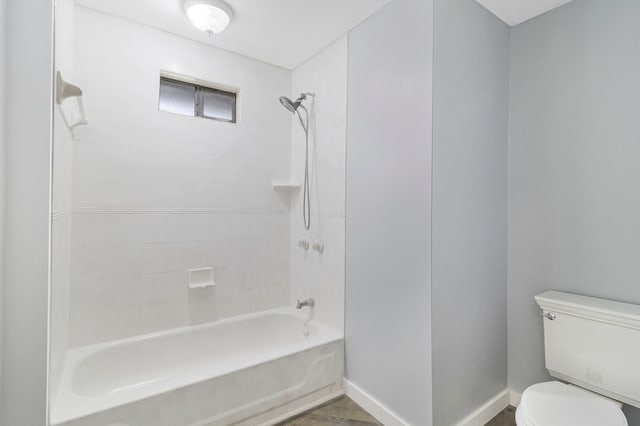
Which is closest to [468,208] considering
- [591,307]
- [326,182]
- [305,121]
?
[591,307]

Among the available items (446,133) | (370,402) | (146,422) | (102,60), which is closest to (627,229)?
(446,133)

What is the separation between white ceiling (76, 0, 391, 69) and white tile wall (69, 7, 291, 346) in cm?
10

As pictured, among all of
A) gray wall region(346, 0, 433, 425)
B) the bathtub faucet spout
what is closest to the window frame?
gray wall region(346, 0, 433, 425)

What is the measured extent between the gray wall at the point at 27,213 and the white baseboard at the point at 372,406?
1614 millimetres

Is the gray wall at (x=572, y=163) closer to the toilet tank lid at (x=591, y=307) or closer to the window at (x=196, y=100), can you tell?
the toilet tank lid at (x=591, y=307)

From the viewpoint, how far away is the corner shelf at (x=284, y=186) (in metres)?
2.57

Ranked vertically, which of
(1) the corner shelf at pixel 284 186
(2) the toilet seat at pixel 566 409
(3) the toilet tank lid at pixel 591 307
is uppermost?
(1) the corner shelf at pixel 284 186

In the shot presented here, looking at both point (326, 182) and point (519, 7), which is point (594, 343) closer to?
point (326, 182)

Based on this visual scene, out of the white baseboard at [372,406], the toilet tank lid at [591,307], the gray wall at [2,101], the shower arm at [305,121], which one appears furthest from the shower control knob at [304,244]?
the gray wall at [2,101]

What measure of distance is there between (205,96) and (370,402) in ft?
8.14

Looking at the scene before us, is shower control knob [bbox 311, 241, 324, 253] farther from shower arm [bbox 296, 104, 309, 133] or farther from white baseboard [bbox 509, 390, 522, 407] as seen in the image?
white baseboard [bbox 509, 390, 522, 407]

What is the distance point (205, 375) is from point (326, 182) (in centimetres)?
148

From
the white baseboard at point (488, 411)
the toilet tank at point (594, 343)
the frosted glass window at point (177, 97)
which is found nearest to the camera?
the toilet tank at point (594, 343)

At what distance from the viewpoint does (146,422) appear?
4.79 feet
